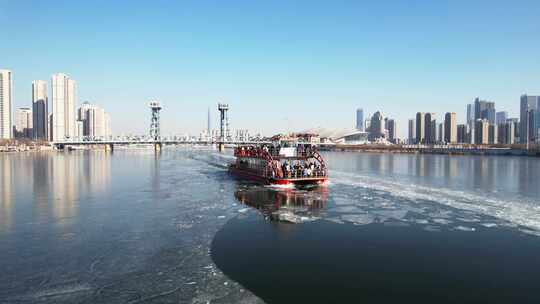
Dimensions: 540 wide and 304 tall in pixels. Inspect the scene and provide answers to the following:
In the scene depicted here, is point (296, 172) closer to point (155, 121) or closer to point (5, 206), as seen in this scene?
point (5, 206)

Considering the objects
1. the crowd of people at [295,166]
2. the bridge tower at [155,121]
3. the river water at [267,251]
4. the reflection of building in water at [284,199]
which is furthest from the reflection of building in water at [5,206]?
the bridge tower at [155,121]

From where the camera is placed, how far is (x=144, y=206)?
2619cm

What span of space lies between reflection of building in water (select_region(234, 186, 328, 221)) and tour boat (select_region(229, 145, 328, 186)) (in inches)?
84.9

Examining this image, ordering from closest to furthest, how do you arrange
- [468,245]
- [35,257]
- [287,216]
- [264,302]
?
[264,302] < [35,257] < [468,245] < [287,216]

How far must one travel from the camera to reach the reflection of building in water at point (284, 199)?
25.5 metres

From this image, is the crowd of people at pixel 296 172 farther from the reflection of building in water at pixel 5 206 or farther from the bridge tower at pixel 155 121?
the bridge tower at pixel 155 121

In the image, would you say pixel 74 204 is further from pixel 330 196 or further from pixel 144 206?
pixel 330 196

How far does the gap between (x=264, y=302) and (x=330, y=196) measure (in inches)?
840

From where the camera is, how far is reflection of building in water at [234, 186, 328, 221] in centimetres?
2545

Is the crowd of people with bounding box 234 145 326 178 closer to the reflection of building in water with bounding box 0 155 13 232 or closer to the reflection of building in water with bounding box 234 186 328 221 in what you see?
the reflection of building in water with bounding box 234 186 328 221

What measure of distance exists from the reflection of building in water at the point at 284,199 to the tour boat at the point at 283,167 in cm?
216

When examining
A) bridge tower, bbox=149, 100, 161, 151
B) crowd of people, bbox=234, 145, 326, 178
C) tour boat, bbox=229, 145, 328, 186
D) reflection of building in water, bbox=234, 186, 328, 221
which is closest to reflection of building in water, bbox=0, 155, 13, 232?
reflection of building in water, bbox=234, 186, 328, 221

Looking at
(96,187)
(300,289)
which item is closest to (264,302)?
(300,289)

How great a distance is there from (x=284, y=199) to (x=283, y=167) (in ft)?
31.8
